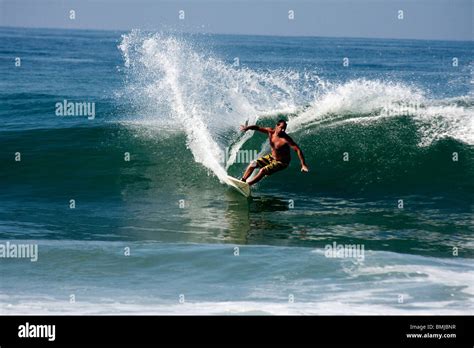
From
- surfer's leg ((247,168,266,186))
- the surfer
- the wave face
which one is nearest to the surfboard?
surfer's leg ((247,168,266,186))

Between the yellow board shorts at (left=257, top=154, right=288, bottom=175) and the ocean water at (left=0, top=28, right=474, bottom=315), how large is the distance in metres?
0.75

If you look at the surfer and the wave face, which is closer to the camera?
the surfer

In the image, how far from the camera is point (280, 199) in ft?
48.5

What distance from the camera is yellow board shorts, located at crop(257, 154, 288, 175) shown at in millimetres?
13719

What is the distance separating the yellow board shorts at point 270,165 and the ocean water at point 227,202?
75 centimetres

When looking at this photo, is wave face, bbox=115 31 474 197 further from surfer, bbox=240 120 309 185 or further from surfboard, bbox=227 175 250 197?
surfer, bbox=240 120 309 185

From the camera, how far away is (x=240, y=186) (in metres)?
14.4

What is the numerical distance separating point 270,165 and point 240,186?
3.15 feet

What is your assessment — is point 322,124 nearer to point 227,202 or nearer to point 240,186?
point 240,186

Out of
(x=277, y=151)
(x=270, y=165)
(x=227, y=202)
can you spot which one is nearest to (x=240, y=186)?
(x=227, y=202)

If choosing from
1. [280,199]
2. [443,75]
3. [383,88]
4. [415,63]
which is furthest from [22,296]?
[415,63]
